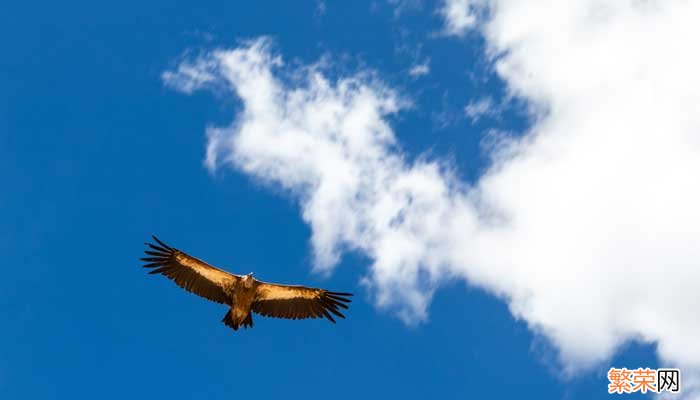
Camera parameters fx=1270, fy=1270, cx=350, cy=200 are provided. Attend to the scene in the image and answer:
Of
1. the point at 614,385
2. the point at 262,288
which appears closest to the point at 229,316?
the point at 262,288

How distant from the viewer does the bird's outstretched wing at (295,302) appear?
59594 millimetres

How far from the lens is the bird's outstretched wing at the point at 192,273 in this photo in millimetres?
59312

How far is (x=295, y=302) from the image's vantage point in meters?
60.1

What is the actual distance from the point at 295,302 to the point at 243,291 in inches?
104

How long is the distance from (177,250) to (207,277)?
1904mm

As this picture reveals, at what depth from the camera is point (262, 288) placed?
5931cm

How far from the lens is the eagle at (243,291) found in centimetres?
5916

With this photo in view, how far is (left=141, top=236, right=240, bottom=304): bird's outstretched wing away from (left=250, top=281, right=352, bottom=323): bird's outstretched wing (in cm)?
156

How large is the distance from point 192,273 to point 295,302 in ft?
16.5

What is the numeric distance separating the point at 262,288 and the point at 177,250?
436cm

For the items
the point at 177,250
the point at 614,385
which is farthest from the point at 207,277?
the point at 614,385

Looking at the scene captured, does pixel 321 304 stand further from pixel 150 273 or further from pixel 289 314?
pixel 150 273

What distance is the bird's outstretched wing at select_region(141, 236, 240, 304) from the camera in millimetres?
59312

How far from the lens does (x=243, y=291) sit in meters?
59.1
